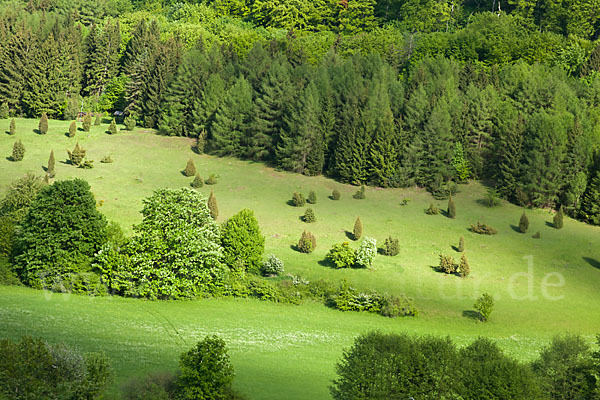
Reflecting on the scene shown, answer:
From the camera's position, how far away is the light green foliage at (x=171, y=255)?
5316cm

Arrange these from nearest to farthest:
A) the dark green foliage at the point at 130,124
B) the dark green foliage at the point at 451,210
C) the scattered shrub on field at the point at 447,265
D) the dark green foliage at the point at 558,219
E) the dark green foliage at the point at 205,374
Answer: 1. the dark green foliage at the point at 205,374
2. the scattered shrub on field at the point at 447,265
3. the dark green foliage at the point at 558,219
4. the dark green foliage at the point at 451,210
5. the dark green foliage at the point at 130,124

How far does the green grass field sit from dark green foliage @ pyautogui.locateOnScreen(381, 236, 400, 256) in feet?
2.44

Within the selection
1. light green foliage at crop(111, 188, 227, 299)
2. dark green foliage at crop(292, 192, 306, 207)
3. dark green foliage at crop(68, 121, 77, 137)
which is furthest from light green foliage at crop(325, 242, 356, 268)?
dark green foliage at crop(68, 121, 77, 137)

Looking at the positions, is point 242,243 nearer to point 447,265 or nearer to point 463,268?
point 447,265

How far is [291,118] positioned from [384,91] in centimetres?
1506

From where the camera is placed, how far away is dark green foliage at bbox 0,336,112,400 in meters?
28.5

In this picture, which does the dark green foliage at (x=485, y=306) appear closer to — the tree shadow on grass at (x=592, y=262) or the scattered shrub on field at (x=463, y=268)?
the scattered shrub on field at (x=463, y=268)

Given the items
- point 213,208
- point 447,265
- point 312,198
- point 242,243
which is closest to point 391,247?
point 447,265

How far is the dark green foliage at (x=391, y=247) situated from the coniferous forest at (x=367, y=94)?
22.9 m

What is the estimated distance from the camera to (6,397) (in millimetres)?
28547

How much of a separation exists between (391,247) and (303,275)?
12.3 meters

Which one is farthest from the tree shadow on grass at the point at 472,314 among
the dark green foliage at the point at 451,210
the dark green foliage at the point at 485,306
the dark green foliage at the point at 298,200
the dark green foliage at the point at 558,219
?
the dark green foliage at the point at 298,200

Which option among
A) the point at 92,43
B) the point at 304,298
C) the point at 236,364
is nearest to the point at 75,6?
the point at 92,43

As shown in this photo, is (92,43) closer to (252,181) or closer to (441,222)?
(252,181)
